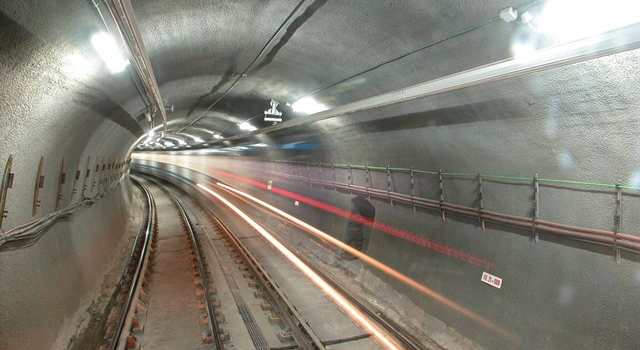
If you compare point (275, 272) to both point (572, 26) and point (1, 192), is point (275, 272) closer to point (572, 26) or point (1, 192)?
point (1, 192)

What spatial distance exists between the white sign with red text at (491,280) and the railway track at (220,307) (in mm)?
1480

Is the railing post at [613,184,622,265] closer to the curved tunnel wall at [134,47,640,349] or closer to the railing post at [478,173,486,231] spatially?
the curved tunnel wall at [134,47,640,349]

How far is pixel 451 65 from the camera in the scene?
4543 millimetres

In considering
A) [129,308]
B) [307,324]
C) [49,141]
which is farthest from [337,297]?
[49,141]

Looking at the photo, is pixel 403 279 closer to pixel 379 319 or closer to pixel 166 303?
pixel 379 319

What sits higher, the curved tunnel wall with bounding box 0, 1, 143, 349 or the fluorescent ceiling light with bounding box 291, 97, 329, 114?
the fluorescent ceiling light with bounding box 291, 97, 329, 114

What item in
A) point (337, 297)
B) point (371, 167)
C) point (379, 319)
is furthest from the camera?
point (371, 167)

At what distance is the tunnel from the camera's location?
3.49m

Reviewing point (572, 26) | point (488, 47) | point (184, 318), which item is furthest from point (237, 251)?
point (572, 26)

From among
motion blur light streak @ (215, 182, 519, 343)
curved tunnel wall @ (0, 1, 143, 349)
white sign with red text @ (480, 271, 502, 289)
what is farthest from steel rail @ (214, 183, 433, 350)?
curved tunnel wall @ (0, 1, 143, 349)

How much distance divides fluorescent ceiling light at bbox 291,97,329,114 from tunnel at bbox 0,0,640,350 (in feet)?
0.25

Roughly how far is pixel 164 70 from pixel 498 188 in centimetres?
599

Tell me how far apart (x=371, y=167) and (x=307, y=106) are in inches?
81.6

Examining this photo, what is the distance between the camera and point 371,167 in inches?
330
